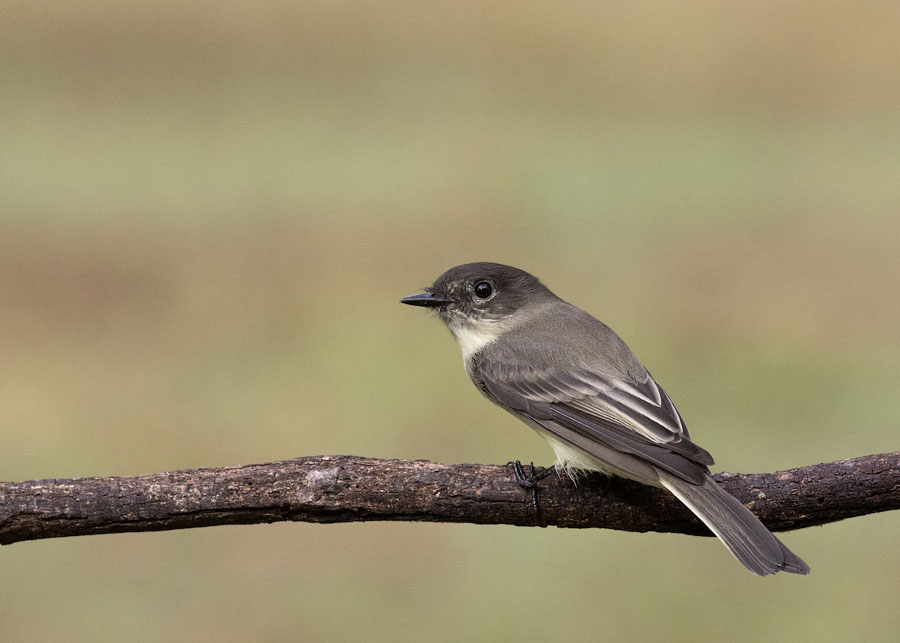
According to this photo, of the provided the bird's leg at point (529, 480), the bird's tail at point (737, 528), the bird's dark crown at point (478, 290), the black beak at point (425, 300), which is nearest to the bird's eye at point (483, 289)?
the bird's dark crown at point (478, 290)

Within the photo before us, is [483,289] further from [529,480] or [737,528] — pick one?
[737,528]

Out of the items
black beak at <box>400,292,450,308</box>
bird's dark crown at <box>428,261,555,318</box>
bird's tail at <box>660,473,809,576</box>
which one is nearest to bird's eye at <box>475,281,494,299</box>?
bird's dark crown at <box>428,261,555,318</box>

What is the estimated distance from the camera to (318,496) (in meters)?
2.52

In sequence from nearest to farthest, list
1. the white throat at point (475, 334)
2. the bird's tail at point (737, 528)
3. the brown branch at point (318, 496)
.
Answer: the bird's tail at point (737, 528) < the brown branch at point (318, 496) < the white throat at point (475, 334)

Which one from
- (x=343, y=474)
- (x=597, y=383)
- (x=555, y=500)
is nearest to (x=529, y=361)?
(x=597, y=383)

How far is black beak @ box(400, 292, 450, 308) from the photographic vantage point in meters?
3.19

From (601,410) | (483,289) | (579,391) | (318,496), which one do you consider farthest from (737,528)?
(483,289)

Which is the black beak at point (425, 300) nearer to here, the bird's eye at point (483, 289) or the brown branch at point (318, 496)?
the bird's eye at point (483, 289)

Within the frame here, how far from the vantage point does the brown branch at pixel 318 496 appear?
8.21 ft

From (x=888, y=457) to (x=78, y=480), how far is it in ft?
6.97

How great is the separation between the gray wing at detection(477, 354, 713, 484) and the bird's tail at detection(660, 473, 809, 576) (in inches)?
1.6

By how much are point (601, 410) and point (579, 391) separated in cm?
12

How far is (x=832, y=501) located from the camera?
2543 mm

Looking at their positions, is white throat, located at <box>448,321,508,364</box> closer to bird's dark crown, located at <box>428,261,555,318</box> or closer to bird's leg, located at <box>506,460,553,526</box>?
bird's dark crown, located at <box>428,261,555,318</box>
